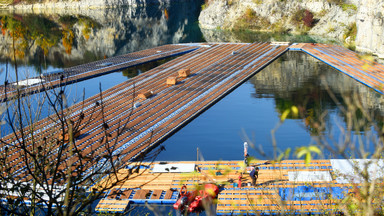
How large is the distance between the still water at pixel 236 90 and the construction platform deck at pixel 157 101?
1142 mm

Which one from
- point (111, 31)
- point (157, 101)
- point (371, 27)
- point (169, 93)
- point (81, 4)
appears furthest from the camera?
point (81, 4)

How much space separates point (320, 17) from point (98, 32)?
3774 cm

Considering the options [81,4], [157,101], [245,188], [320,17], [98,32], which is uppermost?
[81,4]

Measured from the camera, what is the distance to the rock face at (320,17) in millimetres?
49719

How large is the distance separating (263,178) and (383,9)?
35418 mm

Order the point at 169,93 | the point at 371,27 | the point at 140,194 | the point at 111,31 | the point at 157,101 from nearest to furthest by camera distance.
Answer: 1. the point at 140,194
2. the point at 157,101
3. the point at 169,93
4. the point at 371,27
5. the point at 111,31

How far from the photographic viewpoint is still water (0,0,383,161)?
25172mm

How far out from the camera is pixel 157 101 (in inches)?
1332

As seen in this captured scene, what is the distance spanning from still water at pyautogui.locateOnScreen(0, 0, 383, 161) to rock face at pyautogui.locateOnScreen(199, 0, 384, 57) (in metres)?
4.45

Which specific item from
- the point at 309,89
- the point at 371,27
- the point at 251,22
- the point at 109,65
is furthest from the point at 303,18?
the point at 309,89

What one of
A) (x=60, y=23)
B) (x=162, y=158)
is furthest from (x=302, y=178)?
(x=60, y=23)

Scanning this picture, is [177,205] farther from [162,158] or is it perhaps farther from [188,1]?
[188,1]

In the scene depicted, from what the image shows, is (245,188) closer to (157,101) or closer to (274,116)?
(274,116)

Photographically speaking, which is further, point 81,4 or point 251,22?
point 81,4
